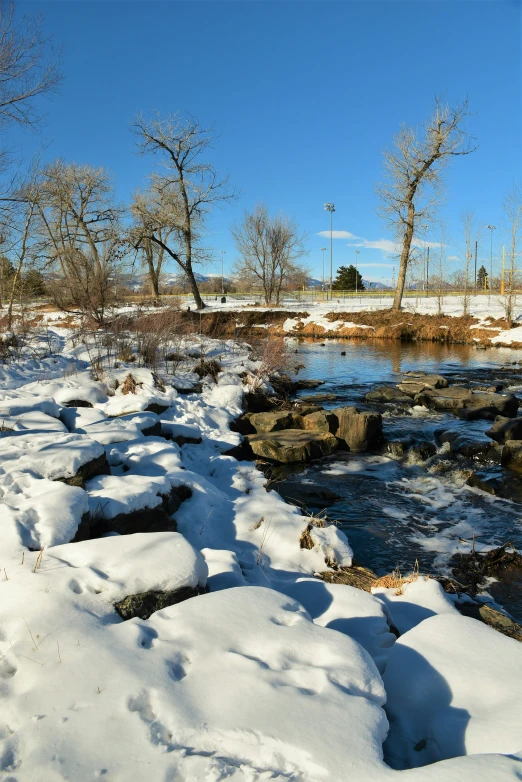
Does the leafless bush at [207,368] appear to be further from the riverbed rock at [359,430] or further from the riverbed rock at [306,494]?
the riverbed rock at [306,494]

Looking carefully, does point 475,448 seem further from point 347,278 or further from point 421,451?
point 347,278

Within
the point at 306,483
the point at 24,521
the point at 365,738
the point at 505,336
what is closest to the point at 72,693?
the point at 365,738

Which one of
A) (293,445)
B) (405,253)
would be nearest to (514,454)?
(293,445)

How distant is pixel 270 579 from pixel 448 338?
27.4 meters

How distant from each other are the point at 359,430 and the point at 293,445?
1489 millimetres

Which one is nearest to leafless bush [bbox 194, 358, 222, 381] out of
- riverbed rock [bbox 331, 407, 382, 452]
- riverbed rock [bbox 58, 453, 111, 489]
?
riverbed rock [bbox 331, 407, 382, 452]

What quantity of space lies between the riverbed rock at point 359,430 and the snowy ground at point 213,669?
209 inches

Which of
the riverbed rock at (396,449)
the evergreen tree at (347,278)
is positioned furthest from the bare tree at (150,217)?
the evergreen tree at (347,278)

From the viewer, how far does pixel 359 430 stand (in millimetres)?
10008

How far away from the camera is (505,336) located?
2759 centimetres

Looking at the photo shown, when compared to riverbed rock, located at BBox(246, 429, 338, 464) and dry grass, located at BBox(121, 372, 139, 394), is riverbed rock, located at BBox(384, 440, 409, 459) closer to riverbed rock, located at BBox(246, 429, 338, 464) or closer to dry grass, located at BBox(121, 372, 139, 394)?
riverbed rock, located at BBox(246, 429, 338, 464)

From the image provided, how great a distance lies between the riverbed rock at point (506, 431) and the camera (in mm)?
9852

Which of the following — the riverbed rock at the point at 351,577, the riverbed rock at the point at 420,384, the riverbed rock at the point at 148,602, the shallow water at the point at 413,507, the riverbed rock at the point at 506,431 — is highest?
the riverbed rock at the point at 148,602

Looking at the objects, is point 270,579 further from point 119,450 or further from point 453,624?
point 119,450
